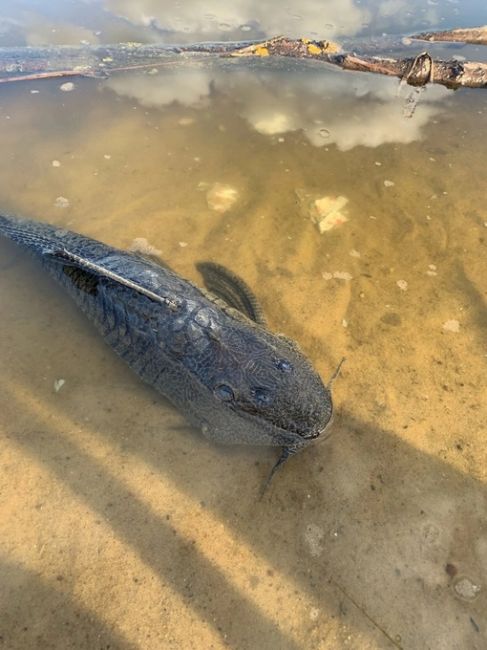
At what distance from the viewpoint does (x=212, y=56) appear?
7.50m

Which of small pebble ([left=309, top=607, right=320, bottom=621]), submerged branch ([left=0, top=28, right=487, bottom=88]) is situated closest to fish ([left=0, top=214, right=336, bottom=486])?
small pebble ([left=309, top=607, right=320, bottom=621])

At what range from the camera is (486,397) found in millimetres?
3746

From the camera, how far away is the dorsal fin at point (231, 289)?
4176mm

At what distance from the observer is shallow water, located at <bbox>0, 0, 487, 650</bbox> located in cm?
291

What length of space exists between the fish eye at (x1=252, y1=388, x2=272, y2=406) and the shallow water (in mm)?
544

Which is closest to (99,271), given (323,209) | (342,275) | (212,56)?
(342,275)

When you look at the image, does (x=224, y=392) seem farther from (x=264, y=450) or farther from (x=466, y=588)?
(x=466, y=588)

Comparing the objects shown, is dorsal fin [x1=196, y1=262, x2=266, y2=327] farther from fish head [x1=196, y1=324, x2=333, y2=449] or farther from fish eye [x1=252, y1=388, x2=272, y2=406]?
fish eye [x1=252, y1=388, x2=272, y2=406]

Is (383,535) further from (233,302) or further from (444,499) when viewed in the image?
(233,302)

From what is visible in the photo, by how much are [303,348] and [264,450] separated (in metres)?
1.05

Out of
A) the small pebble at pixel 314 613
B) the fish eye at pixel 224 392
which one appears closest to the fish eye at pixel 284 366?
the fish eye at pixel 224 392

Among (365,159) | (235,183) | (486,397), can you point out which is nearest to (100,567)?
(486,397)

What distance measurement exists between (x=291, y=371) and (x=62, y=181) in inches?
164

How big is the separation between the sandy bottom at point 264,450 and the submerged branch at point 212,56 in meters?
2.00
